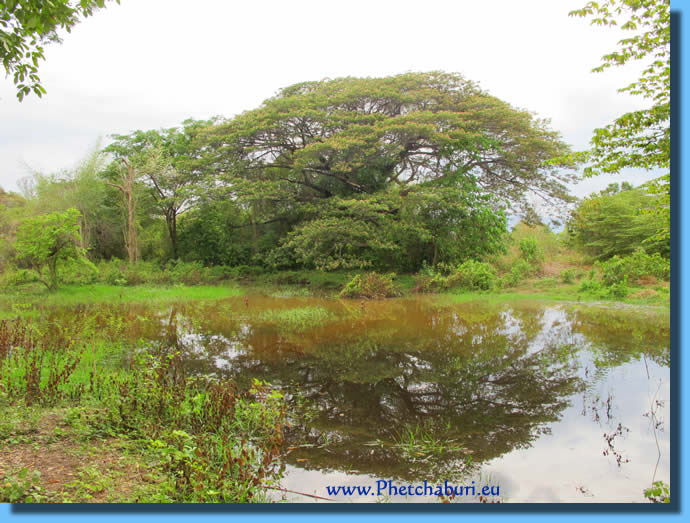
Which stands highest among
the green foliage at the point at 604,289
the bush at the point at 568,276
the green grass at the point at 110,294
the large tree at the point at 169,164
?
the large tree at the point at 169,164

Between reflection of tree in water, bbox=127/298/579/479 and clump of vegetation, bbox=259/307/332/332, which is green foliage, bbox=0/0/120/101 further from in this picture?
clump of vegetation, bbox=259/307/332/332

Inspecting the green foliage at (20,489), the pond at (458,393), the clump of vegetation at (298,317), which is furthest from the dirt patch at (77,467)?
the clump of vegetation at (298,317)

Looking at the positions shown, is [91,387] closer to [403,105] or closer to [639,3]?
[639,3]

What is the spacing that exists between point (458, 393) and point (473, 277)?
9.90 m

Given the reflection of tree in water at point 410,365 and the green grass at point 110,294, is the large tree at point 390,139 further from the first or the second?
the reflection of tree in water at point 410,365

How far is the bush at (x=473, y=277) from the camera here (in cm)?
1385

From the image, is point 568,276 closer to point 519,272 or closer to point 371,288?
point 519,272

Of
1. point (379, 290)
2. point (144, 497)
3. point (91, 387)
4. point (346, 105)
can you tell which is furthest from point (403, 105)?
point (144, 497)

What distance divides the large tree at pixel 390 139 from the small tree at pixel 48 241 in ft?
20.9

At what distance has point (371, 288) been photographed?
13.8 meters

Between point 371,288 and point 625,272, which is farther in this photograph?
point 371,288

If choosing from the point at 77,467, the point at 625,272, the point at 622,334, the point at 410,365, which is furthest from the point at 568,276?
the point at 77,467

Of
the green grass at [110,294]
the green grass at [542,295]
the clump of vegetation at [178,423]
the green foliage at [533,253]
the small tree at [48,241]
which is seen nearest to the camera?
the clump of vegetation at [178,423]

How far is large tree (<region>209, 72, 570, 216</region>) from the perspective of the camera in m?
14.4
